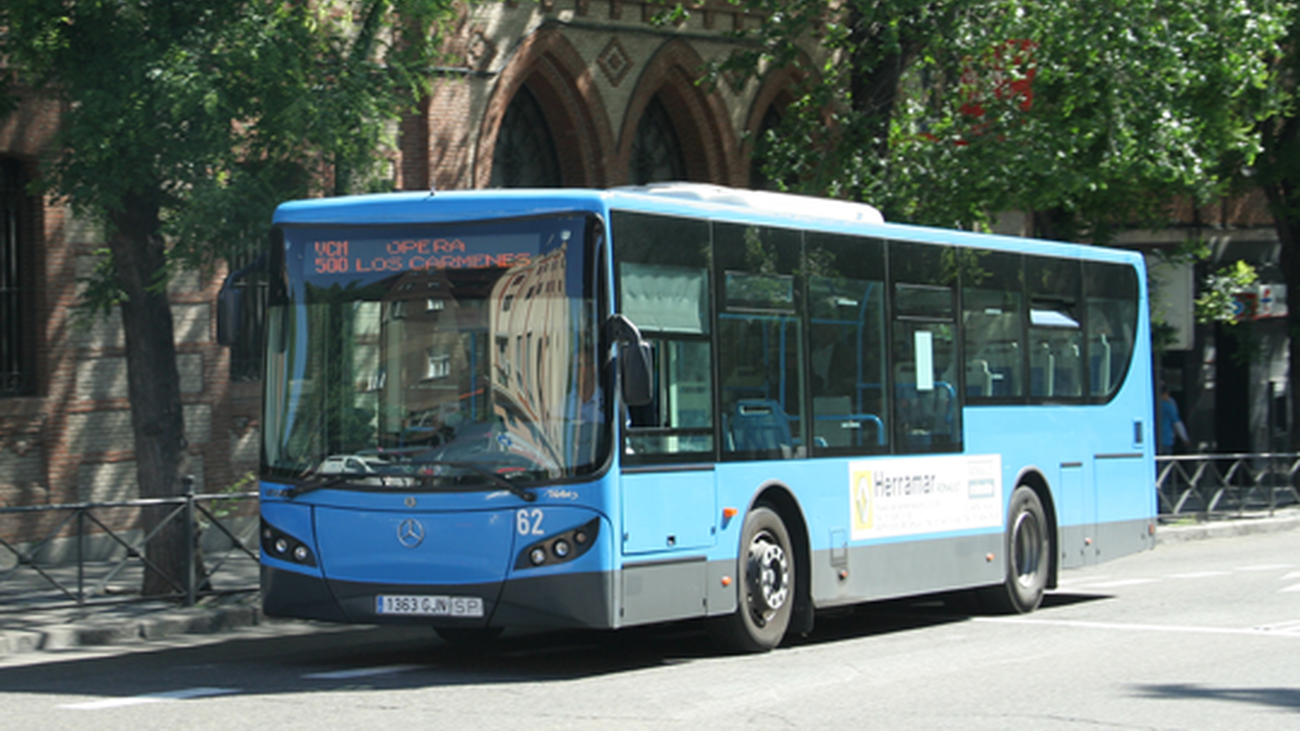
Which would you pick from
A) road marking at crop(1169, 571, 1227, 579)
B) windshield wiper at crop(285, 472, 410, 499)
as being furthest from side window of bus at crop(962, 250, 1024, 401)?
windshield wiper at crop(285, 472, 410, 499)

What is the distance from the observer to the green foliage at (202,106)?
13.3 meters

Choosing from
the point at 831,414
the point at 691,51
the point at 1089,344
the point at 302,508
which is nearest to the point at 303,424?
the point at 302,508

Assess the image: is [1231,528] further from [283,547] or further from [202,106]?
[283,547]

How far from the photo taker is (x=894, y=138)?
21828 mm

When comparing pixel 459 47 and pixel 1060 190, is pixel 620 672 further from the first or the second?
pixel 459 47

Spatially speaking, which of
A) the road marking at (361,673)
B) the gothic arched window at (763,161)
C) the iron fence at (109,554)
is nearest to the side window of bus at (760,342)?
the road marking at (361,673)

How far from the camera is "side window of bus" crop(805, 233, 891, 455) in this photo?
12.1 m

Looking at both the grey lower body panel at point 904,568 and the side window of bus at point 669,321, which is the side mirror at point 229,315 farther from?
the grey lower body panel at point 904,568

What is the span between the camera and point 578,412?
1004 centimetres

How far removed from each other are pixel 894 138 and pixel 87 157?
11051 millimetres

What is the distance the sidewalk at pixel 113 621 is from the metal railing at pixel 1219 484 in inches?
568

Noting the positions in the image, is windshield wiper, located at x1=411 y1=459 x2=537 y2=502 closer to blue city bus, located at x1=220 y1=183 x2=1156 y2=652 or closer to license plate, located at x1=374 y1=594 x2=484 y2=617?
blue city bus, located at x1=220 y1=183 x2=1156 y2=652

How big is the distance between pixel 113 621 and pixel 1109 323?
8.99 m

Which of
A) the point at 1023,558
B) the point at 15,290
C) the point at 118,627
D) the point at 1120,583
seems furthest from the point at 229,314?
the point at 1120,583
